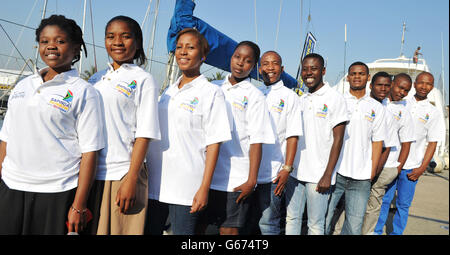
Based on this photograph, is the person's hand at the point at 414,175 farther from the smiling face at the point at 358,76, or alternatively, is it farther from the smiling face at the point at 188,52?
the smiling face at the point at 188,52

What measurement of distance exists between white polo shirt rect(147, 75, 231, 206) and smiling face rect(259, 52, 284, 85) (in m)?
1.09

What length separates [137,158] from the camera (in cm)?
183

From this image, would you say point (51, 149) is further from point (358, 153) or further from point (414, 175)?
point (414, 175)

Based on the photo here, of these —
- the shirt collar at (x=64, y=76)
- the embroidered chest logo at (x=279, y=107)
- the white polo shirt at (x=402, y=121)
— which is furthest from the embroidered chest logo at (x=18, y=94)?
the white polo shirt at (x=402, y=121)

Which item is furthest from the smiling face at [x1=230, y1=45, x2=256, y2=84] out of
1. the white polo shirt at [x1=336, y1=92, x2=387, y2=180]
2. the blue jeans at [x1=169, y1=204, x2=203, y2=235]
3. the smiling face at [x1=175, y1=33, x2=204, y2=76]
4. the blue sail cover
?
the white polo shirt at [x1=336, y1=92, x2=387, y2=180]

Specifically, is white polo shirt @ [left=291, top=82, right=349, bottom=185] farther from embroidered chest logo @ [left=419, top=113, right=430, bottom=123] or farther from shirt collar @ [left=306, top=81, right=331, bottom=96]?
embroidered chest logo @ [left=419, top=113, right=430, bottom=123]

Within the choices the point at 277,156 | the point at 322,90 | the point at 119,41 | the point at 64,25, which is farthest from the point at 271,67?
the point at 64,25

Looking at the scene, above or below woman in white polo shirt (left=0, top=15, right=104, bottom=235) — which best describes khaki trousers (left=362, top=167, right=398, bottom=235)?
below

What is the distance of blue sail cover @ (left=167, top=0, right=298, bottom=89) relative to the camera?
3.28 metres

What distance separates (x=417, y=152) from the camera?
445cm

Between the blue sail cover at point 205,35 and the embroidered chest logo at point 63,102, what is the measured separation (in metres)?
1.65

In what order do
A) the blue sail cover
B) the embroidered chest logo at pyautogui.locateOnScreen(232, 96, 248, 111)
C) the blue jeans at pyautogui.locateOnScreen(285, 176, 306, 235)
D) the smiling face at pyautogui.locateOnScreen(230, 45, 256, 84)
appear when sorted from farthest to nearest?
the blue sail cover, the blue jeans at pyautogui.locateOnScreen(285, 176, 306, 235), the smiling face at pyautogui.locateOnScreen(230, 45, 256, 84), the embroidered chest logo at pyautogui.locateOnScreen(232, 96, 248, 111)
